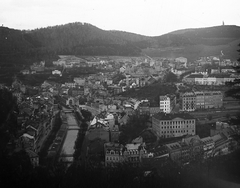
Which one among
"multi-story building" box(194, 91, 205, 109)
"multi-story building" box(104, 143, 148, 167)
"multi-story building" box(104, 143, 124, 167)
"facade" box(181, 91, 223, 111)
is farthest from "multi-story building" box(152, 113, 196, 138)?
"multi-story building" box(194, 91, 205, 109)

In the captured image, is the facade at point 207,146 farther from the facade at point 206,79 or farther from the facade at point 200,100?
the facade at point 206,79

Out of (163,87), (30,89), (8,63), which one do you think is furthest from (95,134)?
(8,63)

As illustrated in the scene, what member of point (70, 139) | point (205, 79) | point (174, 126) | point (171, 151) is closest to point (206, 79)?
point (205, 79)

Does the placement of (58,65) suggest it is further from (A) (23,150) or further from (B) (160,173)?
(B) (160,173)

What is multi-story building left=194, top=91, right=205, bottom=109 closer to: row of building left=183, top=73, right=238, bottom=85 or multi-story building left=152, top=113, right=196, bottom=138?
multi-story building left=152, top=113, right=196, bottom=138

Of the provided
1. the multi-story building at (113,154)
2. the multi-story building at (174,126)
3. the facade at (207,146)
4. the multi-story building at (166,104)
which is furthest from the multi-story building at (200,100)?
the multi-story building at (113,154)

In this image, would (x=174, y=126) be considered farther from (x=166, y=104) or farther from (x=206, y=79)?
(x=206, y=79)
